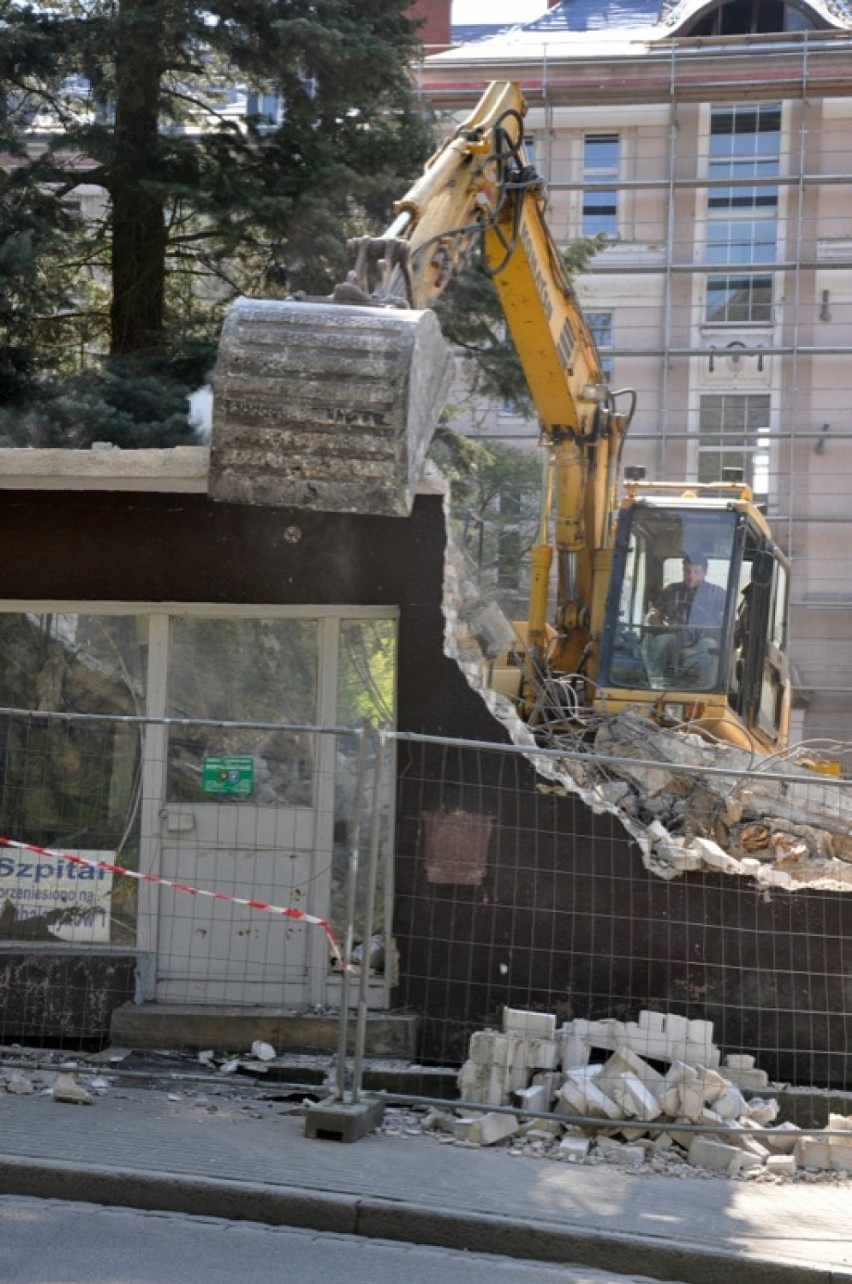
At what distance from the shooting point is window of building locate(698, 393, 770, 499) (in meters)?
35.4

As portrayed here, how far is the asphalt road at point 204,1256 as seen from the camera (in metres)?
6.02

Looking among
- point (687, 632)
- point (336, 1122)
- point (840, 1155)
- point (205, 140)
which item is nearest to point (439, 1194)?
point (336, 1122)

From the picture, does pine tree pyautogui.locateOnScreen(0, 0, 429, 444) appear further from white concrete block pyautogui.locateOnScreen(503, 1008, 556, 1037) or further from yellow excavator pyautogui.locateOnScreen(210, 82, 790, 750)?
white concrete block pyautogui.locateOnScreen(503, 1008, 556, 1037)

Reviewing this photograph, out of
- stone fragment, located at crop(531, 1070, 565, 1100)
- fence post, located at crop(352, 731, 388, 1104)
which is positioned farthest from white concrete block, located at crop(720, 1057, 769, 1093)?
fence post, located at crop(352, 731, 388, 1104)

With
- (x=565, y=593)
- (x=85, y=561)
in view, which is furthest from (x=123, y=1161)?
(x=565, y=593)

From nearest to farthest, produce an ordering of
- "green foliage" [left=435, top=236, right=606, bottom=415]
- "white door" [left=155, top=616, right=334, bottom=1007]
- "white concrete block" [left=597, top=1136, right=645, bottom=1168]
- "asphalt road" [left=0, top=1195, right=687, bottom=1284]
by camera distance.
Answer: "asphalt road" [left=0, top=1195, right=687, bottom=1284]
"white concrete block" [left=597, top=1136, right=645, bottom=1168]
"white door" [left=155, top=616, right=334, bottom=1007]
"green foliage" [left=435, top=236, right=606, bottom=415]

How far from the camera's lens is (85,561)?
10.3 m

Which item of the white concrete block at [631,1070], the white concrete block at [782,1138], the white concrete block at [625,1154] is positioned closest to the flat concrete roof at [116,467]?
the white concrete block at [631,1070]

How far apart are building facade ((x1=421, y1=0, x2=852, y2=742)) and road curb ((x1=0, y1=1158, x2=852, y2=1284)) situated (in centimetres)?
2911

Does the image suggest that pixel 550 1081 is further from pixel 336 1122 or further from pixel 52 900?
pixel 52 900

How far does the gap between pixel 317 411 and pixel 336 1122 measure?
10.6 feet

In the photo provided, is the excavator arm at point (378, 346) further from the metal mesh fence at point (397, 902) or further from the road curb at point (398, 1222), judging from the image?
the road curb at point (398, 1222)

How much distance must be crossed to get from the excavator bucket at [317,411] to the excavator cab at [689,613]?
6345 millimetres

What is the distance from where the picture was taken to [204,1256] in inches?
248
